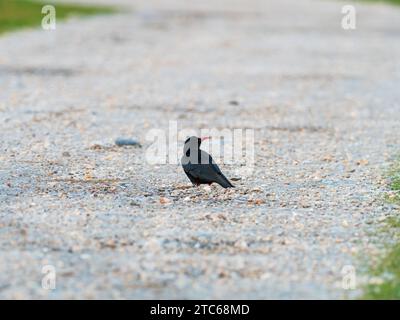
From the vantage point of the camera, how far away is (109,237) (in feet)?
26.0

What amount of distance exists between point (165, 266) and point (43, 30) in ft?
67.5

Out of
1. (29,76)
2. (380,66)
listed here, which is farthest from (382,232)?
(380,66)

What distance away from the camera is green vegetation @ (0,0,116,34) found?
28547mm

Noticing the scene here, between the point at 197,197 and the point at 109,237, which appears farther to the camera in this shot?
the point at 197,197

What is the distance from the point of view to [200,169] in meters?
9.50

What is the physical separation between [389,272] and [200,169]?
105 inches

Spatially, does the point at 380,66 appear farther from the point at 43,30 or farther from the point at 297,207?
the point at 297,207

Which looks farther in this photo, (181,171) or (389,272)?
(181,171)

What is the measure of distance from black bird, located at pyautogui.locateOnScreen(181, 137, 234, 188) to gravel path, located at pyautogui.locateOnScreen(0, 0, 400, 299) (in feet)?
0.49
